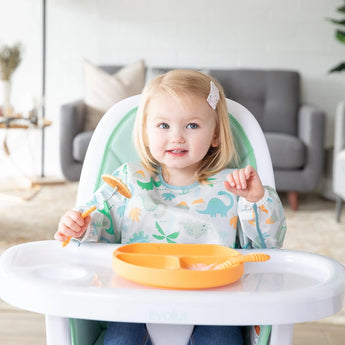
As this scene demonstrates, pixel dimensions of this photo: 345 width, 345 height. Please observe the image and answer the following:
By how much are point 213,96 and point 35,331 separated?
99 centimetres

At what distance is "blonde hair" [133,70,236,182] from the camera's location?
4.07 feet

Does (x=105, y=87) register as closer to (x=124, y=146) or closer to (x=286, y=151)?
(x=286, y=151)

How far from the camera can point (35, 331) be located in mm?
1811

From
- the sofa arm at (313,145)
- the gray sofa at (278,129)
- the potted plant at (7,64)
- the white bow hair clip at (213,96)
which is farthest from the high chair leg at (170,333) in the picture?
the potted plant at (7,64)

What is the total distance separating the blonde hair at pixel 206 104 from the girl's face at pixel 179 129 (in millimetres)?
18

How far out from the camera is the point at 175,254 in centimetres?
104

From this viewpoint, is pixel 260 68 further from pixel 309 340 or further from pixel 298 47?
pixel 309 340

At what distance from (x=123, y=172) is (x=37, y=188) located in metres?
2.63

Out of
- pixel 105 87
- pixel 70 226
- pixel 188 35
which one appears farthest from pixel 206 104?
pixel 188 35

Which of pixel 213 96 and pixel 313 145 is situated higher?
pixel 213 96

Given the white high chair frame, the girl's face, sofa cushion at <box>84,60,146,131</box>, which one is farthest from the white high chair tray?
sofa cushion at <box>84,60,146,131</box>

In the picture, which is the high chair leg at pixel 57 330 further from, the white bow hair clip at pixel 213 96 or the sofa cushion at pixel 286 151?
the sofa cushion at pixel 286 151

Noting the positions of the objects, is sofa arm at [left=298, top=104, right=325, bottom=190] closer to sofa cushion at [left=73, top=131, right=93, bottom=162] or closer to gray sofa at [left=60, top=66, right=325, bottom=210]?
gray sofa at [left=60, top=66, right=325, bottom=210]

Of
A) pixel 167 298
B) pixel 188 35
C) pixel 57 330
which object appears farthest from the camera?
pixel 188 35
